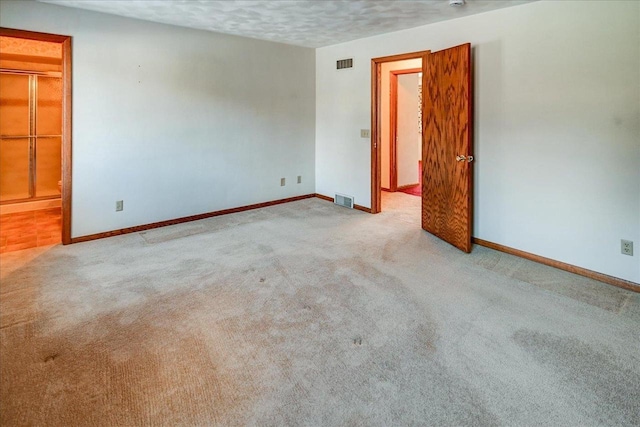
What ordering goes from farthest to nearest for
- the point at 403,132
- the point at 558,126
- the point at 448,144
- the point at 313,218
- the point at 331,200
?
the point at 403,132 → the point at 331,200 → the point at 313,218 → the point at 448,144 → the point at 558,126

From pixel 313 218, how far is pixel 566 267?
9.40ft

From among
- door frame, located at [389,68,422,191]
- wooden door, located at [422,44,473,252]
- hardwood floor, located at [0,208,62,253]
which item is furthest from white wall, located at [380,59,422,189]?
hardwood floor, located at [0,208,62,253]

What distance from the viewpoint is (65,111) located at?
383 cm

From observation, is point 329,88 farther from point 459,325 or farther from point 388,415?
point 388,415

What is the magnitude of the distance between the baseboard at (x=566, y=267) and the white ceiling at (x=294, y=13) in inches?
88.5

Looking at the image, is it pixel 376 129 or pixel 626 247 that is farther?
pixel 376 129

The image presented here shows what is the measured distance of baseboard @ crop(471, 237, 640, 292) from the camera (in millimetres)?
2994

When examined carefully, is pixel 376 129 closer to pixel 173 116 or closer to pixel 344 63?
pixel 344 63

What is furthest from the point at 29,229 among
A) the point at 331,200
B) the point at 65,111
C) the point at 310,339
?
the point at 310,339

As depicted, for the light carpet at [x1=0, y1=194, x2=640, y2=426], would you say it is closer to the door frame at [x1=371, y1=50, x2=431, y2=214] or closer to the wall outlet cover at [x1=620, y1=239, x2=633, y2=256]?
the wall outlet cover at [x1=620, y1=239, x2=633, y2=256]

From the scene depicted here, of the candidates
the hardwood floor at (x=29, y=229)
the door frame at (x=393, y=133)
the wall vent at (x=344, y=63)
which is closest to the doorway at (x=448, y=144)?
the wall vent at (x=344, y=63)

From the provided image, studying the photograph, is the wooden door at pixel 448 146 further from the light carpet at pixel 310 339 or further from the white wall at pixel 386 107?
the white wall at pixel 386 107

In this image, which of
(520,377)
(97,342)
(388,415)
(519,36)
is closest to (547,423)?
(520,377)

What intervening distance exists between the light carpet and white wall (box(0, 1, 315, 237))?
96 centimetres
